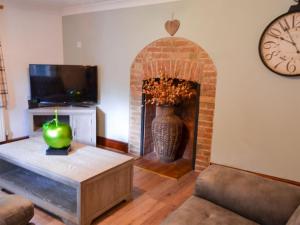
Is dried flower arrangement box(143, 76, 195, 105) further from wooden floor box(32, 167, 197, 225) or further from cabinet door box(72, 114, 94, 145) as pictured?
cabinet door box(72, 114, 94, 145)

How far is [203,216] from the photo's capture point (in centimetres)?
159

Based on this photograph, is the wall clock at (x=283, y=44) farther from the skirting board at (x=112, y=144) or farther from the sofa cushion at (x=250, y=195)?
the skirting board at (x=112, y=144)

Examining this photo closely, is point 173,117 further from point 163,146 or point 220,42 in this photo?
point 220,42

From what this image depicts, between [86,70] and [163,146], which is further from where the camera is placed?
[86,70]

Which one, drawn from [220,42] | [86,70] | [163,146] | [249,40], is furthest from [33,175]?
[249,40]

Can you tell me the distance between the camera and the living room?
2.69m

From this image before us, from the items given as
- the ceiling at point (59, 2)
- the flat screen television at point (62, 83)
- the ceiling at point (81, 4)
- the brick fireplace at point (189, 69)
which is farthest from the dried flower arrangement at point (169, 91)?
the ceiling at point (59, 2)

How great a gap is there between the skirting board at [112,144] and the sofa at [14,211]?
8.06ft

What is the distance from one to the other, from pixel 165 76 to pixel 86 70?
54.8 inches

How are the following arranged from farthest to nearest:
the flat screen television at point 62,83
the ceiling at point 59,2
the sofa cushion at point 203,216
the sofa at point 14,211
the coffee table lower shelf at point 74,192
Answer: the flat screen television at point 62,83 < the ceiling at point 59,2 < the coffee table lower shelf at point 74,192 < the sofa cushion at point 203,216 < the sofa at point 14,211

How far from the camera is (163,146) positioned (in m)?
3.49

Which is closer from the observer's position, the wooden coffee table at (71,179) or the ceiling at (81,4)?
the wooden coffee table at (71,179)

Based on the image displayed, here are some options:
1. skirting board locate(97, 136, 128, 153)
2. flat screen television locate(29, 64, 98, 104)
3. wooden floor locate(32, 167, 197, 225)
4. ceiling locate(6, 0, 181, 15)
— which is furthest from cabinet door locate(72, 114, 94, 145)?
ceiling locate(6, 0, 181, 15)

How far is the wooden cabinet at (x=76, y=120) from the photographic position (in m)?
3.93
